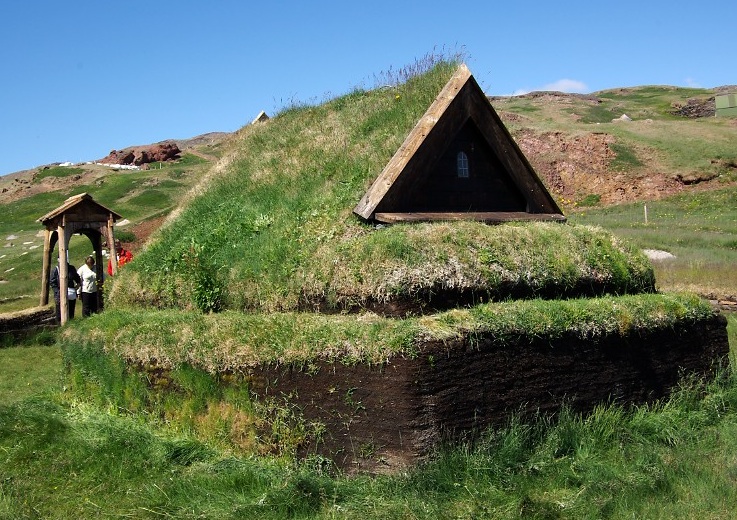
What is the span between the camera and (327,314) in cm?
802

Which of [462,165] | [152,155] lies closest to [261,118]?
[462,165]

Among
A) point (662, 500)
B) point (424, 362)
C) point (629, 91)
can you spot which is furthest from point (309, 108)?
point (629, 91)

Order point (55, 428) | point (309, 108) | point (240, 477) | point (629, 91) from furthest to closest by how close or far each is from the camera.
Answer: point (629, 91) < point (309, 108) < point (55, 428) < point (240, 477)

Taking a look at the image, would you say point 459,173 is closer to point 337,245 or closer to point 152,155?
point 337,245

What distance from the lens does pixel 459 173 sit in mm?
9719

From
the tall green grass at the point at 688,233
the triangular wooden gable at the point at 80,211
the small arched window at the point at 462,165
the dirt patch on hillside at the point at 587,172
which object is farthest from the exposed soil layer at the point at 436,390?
the dirt patch on hillside at the point at 587,172

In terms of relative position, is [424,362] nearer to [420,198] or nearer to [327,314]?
[327,314]

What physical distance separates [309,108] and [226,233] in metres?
3.23

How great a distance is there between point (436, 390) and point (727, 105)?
60.6 meters

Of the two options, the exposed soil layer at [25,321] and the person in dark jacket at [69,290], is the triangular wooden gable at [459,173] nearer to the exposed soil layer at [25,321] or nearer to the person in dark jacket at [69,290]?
the person in dark jacket at [69,290]

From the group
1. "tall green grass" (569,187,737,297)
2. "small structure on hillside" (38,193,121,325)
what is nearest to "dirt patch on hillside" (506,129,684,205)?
"tall green grass" (569,187,737,297)

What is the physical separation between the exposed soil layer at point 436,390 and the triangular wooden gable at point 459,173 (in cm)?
203

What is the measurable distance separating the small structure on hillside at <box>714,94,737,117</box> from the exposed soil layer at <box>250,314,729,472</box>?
191 feet

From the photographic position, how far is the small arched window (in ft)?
31.9
